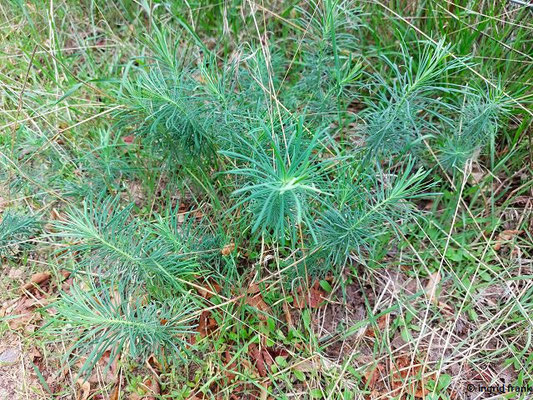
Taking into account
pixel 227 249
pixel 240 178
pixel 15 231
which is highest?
pixel 240 178

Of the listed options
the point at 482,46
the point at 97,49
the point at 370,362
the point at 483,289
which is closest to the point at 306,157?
the point at 370,362

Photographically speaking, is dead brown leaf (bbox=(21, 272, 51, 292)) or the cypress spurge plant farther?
dead brown leaf (bbox=(21, 272, 51, 292))

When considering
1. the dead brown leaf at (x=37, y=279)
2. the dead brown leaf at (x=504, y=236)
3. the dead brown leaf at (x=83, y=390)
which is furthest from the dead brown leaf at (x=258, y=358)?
the dead brown leaf at (x=504, y=236)

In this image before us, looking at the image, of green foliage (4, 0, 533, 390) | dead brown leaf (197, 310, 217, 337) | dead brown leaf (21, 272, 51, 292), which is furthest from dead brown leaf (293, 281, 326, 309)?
dead brown leaf (21, 272, 51, 292)

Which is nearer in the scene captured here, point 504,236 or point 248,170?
point 248,170

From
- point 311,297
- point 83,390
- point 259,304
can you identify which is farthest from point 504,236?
point 83,390

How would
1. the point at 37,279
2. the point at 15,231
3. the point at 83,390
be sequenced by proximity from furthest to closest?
the point at 37,279 < the point at 15,231 < the point at 83,390

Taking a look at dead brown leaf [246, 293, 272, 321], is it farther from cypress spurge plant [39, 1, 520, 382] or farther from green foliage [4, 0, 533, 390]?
cypress spurge plant [39, 1, 520, 382]

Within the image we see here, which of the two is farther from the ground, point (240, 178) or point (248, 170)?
point (248, 170)

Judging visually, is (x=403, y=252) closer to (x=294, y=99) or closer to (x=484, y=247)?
(x=484, y=247)

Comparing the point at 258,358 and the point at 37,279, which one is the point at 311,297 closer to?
the point at 258,358

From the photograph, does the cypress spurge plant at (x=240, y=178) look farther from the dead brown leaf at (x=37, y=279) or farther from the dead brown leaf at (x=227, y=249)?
the dead brown leaf at (x=37, y=279)

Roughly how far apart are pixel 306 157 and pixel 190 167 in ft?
2.82

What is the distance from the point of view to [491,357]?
192 cm
